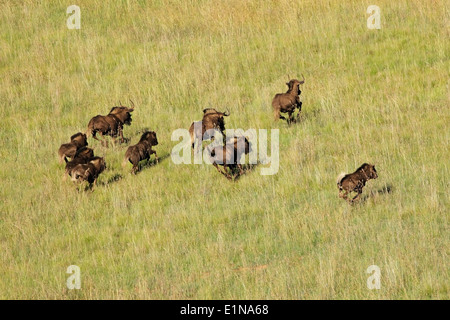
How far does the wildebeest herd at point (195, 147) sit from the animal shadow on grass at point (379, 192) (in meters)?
0.16

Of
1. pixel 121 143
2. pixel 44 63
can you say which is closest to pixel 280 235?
pixel 121 143

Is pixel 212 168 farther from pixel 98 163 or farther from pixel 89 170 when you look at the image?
pixel 89 170

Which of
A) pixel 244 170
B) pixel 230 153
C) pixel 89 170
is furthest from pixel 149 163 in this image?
pixel 230 153

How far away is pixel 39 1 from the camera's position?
84.2 ft

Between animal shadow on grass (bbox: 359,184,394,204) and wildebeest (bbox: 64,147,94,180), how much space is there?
533cm

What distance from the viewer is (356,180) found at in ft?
41.6

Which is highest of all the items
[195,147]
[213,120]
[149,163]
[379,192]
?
[213,120]

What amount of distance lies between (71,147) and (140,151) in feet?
5.19

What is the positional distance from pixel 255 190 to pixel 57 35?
1181cm

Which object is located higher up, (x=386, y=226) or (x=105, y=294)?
(x=386, y=226)

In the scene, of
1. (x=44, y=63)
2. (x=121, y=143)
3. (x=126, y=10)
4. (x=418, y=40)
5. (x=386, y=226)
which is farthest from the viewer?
(x=126, y=10)

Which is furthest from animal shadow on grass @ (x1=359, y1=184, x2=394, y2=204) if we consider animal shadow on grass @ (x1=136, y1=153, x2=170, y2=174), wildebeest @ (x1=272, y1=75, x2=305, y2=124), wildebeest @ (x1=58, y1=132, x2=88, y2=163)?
wildebeest @ (x1=58, y1=132, x2=88, y2=163)
